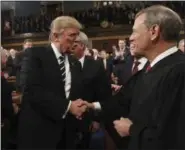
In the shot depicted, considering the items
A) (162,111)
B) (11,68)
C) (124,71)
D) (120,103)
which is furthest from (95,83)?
(11,68)

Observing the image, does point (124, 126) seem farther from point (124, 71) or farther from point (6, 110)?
point (124, 71)

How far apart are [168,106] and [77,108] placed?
1.10m

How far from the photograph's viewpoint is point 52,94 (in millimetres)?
2801

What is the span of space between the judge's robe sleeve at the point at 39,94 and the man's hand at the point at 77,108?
2.1 inches

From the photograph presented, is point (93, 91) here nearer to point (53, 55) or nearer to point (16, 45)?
point (53, 55)

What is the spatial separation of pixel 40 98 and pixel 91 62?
3.00ft

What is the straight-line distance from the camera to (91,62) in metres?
3.57

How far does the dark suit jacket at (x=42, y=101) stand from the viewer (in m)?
2.80

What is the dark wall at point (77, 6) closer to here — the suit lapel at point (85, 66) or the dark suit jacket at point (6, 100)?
the suit lapel at point (85, 66)

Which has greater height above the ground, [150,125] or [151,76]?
[151,76]

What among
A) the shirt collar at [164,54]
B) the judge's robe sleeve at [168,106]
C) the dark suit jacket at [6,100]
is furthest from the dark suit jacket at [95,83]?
the judge's robe sleeve at [168,106]

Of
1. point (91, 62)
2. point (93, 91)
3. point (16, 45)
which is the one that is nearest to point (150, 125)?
point (93, 91)

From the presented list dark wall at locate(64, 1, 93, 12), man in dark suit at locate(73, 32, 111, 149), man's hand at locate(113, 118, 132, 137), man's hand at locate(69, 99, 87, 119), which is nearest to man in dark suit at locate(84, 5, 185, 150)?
man's hand at locate(113, 118, 132, 137)

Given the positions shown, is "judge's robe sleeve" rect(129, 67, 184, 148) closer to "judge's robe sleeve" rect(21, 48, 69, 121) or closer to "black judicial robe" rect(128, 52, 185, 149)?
"black judicial robe" rect(128, 52, 185, 149)
